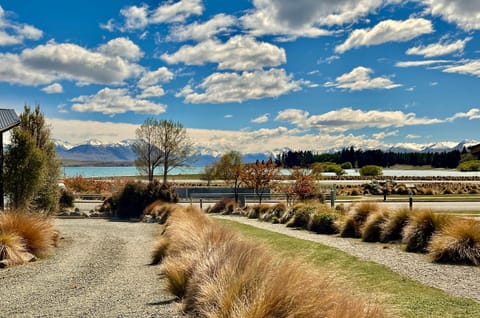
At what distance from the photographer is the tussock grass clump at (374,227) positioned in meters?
14.5

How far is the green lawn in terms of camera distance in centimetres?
651

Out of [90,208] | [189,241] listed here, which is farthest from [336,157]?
[189,241]

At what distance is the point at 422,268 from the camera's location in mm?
9984

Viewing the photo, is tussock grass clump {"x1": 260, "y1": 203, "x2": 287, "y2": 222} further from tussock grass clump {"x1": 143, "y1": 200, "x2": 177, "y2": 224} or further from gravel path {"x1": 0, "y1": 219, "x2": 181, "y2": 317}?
gravel path {"x1": 0, "y1": 219, "x2": 181, "y2": 317}

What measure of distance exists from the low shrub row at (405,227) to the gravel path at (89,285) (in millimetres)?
6579

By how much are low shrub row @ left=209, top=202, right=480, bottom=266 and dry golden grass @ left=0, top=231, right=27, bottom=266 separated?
10.2m

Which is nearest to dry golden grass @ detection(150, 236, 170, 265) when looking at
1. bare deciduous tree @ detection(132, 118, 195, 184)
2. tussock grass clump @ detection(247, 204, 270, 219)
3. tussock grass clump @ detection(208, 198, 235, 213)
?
tussock grass clump @ detection(247, 204, 270, 219)

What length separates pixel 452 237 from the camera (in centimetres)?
1097

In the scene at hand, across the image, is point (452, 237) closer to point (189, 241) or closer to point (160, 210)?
point (189, 241)

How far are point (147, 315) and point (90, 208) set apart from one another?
90.9 feet

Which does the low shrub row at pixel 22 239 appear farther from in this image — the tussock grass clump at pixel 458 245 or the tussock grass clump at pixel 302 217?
the tussock grass clump at pixel 458 245

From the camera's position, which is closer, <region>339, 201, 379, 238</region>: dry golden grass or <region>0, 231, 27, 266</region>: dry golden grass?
<region>0, 231, 27, 266</region>: dry golden grass

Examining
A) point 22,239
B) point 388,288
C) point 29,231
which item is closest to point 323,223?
point 388,288

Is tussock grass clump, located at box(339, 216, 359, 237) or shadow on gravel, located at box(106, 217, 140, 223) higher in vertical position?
tussock grass clump, located at box(339, 216, 359, 237)
